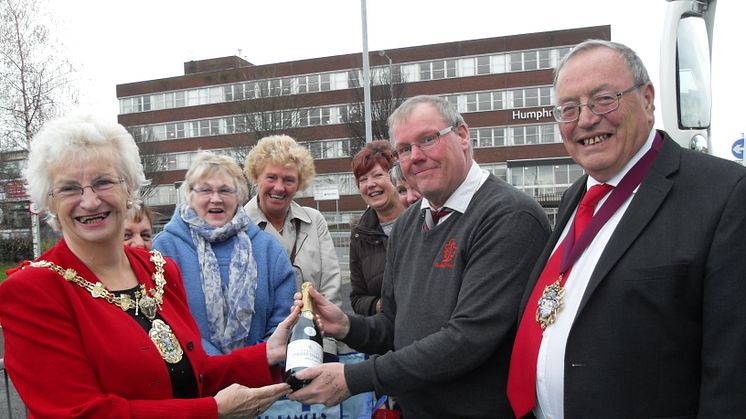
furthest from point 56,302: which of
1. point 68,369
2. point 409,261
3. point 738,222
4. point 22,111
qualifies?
point 22,111

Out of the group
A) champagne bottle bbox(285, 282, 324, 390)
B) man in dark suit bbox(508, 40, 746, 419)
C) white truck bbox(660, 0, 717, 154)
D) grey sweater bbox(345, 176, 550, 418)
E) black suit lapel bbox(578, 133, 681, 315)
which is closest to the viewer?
man in dark suit bbox(508, 40, 746, 419)

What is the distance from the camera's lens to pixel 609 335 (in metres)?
1.88

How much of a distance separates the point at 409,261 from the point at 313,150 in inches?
1711

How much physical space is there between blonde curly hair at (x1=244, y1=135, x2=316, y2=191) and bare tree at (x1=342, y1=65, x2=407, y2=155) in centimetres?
2430

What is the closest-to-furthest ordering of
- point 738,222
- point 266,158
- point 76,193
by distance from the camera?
point 738,222 → point 76,193 → point 266,158

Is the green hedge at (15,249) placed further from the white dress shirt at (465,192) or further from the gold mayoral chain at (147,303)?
the white dress shirt at (465,192)

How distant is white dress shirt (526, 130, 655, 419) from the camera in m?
2.06

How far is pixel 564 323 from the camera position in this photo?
6.81 ft

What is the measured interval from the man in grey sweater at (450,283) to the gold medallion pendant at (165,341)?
0.57 meters

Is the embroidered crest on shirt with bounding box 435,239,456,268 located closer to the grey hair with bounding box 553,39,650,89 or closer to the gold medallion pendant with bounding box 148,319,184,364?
the grey hair with bounding box 553,39,650,89

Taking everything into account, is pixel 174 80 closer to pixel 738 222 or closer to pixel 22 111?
pixel 22 111

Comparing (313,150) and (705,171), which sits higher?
(313,150)

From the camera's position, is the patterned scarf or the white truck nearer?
the patterned scarf

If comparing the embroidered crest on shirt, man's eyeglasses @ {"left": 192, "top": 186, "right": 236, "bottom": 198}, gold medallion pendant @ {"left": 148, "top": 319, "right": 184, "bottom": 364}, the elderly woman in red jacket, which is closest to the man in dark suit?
the embroidered crest on shirt
